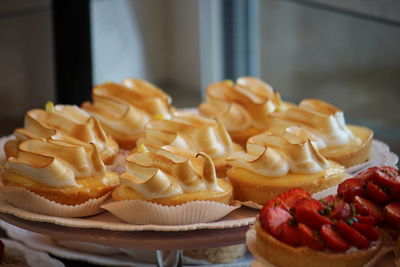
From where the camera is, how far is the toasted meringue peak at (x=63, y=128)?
1.99m

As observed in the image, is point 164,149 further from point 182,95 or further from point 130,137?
point 182,95

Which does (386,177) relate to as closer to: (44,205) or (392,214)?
(392,214)

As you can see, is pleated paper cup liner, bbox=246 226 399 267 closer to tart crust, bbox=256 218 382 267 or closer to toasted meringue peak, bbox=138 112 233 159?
tart crust, bbox=256 218 382 267

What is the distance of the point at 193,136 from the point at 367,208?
2.26 feet

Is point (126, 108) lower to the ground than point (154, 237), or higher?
higher

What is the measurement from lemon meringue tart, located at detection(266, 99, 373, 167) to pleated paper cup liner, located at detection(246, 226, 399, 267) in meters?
0.57

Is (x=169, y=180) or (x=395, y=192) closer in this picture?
(x=395, y=192)

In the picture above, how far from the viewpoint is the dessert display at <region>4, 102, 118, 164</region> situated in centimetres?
→ 199

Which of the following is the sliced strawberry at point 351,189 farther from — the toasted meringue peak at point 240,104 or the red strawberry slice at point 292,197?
the toasted meringue peak at point 240,104

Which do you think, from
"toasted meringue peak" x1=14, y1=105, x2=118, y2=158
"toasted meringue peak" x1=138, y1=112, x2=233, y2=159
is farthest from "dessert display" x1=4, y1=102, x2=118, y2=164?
"toasted meringue peak" x1=138, y1=112, x2=233, y2=159

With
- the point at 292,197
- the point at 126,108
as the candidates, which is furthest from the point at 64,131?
the point at 292,197

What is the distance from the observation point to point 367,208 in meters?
1.35

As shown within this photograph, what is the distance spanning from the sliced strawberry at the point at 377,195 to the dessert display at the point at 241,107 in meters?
0.75

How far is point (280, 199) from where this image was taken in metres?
1.37
